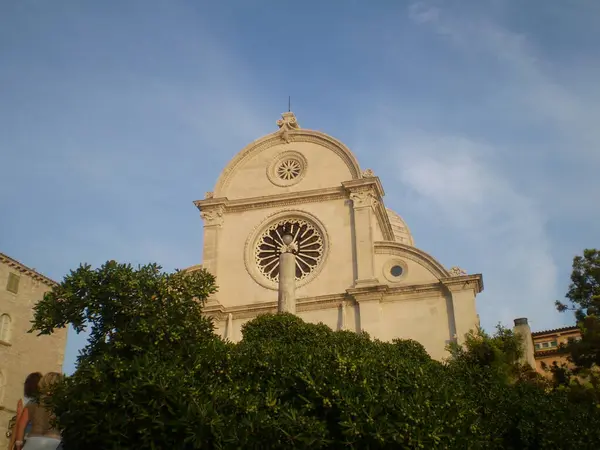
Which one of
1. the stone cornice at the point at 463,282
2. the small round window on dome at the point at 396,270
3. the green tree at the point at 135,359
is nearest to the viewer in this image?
the green tree at the point at 135,359

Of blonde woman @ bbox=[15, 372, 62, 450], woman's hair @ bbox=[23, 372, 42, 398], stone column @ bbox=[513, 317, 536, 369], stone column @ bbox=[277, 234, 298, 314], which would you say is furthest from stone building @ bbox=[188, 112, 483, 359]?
woman's hair @ bbox=[23, 372, 42, 398]

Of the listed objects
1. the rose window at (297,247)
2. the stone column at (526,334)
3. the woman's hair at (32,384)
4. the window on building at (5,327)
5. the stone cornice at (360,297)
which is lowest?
the woman's hair at (32,384)

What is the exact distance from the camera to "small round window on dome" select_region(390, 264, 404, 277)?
3294cm

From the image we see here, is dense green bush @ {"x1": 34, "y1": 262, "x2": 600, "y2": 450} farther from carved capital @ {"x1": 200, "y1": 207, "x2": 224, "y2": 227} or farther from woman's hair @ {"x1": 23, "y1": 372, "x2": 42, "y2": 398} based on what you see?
carved capital @ {"x1": 200, "y1": 207, "x2": 224, "y2": 227}

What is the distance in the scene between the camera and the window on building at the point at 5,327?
34.7 meters

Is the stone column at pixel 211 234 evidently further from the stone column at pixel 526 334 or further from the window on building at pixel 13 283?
the stone column at pixel 526 334

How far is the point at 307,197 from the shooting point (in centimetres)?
3519

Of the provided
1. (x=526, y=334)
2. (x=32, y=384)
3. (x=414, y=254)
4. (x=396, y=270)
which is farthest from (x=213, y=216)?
(x=32, y=384)

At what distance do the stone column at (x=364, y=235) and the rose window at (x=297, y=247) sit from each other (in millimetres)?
1961

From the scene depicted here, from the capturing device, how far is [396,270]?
33.1 meters

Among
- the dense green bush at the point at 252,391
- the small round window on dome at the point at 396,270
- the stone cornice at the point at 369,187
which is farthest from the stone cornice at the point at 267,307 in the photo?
the dense green bush at the point at 252,391

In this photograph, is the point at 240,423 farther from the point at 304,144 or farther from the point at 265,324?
the point at 304,144

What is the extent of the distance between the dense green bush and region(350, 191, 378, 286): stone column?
40.1 ft

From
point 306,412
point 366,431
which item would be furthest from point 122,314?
point 366,431
